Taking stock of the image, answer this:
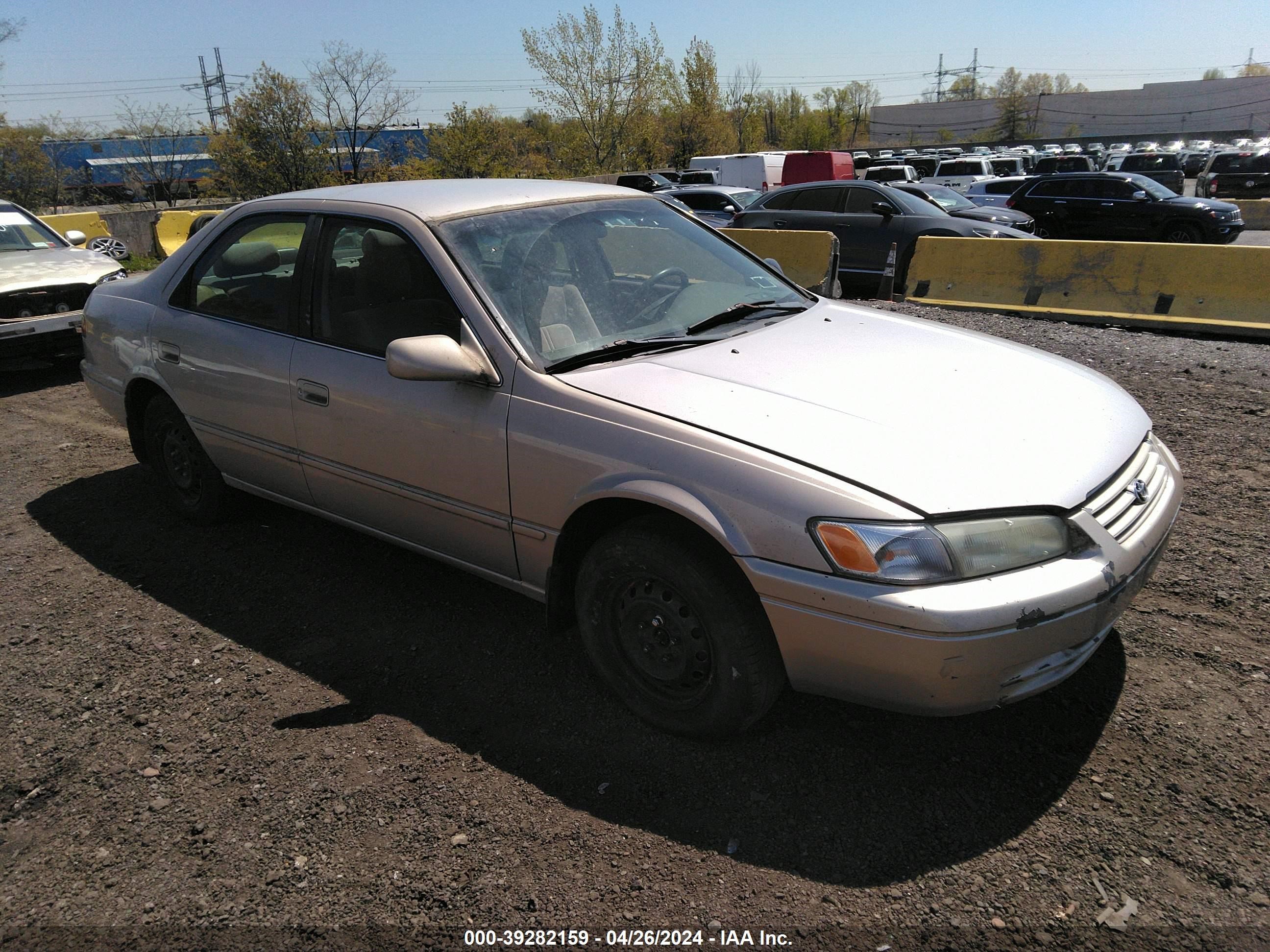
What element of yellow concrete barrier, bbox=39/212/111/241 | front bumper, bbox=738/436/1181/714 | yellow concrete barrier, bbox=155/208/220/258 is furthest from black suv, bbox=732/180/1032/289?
yellow concrete barrier, bbox=39/212/111/241

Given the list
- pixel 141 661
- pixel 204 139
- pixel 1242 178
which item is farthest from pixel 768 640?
pixel 204 139

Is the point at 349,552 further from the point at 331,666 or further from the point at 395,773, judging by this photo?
the point at 395,773

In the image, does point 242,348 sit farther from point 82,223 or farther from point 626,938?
point 82,223

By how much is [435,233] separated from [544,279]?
0.45m

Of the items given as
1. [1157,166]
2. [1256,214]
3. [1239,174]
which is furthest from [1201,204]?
[1239,174]

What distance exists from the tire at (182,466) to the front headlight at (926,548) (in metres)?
3.40

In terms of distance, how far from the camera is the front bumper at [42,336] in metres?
7.58

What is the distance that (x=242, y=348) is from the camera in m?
3.93

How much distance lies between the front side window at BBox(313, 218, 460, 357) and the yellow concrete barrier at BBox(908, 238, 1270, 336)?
795cm

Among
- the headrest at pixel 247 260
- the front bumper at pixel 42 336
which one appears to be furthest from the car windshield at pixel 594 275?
the front bumper at pixel 42 336

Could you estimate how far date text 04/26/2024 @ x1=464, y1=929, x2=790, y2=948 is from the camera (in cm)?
216

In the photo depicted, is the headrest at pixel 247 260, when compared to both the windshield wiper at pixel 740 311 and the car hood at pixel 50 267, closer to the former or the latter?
the windshield wiper at pixel 740 311

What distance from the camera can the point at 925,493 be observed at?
237cm

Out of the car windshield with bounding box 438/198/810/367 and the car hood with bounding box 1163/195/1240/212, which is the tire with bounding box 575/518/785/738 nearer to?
the car windshield with bounding box 438/198/810/367
